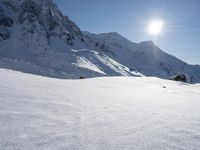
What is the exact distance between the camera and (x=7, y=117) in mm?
3215

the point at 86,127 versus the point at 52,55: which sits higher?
the point at 52,55

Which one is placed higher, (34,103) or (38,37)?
(38,37)

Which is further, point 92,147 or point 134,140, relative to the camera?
point 134,140

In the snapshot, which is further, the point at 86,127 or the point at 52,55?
the point at 52,55

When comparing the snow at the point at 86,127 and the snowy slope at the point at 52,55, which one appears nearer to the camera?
the snow at the point at 86,127

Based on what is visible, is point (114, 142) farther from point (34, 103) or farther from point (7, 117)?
point (34, 103)

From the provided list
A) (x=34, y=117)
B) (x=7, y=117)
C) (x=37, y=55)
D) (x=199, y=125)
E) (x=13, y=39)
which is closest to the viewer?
(x=7, y=117)

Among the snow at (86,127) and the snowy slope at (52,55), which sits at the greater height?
the snowy slope at (52,55)

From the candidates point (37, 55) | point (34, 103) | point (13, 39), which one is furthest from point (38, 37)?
point (34, 103)

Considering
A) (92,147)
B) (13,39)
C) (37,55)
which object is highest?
(13,39)

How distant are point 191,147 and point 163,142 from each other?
1.02 ft

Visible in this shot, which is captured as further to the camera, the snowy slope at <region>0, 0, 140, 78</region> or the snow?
the snowy slope at <region>0, 0, 140, 78</region>

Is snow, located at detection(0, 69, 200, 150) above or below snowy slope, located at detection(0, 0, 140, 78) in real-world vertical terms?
below

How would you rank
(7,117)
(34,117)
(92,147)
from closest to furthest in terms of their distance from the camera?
(92,147) → (7,117) → (34,117)
